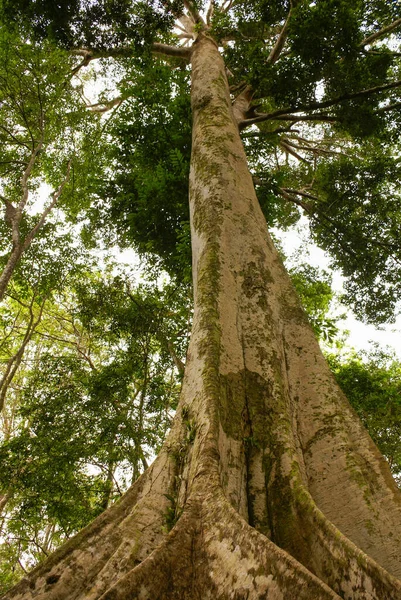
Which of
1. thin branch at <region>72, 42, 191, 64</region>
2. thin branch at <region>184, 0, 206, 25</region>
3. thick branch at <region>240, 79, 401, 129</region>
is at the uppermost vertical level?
thin branch at <region>184, 0, 206, 25</region>

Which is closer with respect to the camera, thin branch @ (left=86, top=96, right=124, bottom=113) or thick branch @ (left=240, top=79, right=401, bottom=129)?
thick branch @ (left=240, top=79, right=401, bottom=129)

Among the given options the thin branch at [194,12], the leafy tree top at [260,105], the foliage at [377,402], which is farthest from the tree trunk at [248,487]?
the thin branch at [194,12]

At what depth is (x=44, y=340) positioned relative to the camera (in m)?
13.6

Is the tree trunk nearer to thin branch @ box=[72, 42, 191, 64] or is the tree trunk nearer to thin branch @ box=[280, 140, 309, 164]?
thin branch @ box=[72, 42, 191, 64]

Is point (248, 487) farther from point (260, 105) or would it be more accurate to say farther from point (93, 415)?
point (260, 105)

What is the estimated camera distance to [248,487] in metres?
2.06

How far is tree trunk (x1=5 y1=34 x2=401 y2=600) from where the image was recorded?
1393 mm

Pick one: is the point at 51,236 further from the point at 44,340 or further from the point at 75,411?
the point at 44,340

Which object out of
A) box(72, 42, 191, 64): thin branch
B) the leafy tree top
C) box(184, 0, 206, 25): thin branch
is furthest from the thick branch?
box(184, 0, 206, 25): thin branch

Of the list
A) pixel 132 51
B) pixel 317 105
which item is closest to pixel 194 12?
pixel 132 51

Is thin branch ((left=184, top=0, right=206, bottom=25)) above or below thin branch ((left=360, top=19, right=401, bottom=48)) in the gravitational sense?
above

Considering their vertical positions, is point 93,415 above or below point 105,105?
below

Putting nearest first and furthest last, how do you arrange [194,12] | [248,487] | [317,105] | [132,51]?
[248,487] < [317,105] < [132,51] < [194,12]

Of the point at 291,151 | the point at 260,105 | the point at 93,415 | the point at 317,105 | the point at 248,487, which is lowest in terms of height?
the point at 248,487
